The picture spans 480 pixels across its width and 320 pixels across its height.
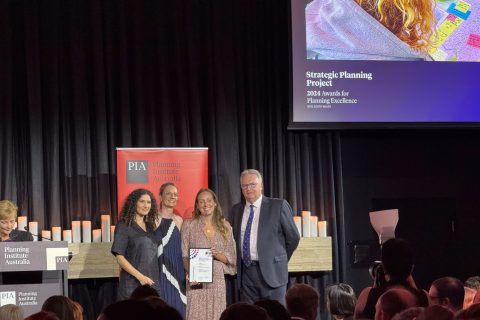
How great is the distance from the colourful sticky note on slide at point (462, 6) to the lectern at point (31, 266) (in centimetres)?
455

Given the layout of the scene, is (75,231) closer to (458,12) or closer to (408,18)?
(408,18)

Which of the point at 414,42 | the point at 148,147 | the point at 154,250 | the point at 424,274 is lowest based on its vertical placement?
the point at 424,274

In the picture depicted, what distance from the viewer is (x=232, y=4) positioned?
7758 mm

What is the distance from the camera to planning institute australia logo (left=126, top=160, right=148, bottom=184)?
6.95m

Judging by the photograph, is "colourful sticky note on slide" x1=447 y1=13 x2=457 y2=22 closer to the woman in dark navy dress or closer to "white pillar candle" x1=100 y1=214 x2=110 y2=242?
the woman in dark navy dress

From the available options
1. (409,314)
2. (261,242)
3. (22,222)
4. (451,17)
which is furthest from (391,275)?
(451,17)

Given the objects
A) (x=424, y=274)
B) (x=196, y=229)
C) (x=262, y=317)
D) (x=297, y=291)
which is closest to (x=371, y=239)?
(x=424, y=274)

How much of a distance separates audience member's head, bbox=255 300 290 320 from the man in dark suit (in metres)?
3.24

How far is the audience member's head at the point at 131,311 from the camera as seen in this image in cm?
187

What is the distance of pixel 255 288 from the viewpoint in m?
6.10

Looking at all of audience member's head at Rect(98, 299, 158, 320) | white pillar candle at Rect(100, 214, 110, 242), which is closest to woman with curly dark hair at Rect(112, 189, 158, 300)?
white pillar candle at Rect(100, 214, 110, 242)

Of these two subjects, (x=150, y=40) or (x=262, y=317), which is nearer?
(x=262, y=317)

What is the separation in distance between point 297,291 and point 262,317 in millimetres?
1369

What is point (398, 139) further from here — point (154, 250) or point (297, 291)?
point (297, 291)
